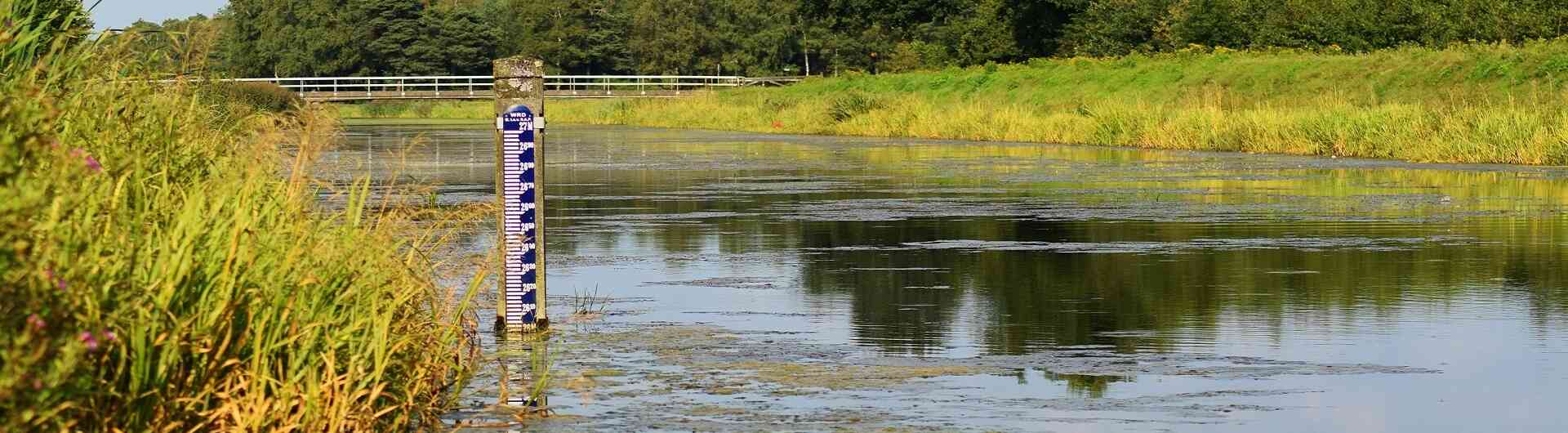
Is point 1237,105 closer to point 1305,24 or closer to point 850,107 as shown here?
point 850,107

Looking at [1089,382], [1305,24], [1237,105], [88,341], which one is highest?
[1305,24]

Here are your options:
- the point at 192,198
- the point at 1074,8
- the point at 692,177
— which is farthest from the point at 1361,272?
the point at 1074,8

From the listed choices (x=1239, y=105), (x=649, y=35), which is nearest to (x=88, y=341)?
(x=1239, y=105)

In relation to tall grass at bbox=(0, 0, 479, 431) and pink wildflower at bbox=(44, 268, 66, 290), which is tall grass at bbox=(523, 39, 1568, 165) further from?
pink wildflower at bbox=(44, 268, 66, 290)

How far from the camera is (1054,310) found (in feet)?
44.6

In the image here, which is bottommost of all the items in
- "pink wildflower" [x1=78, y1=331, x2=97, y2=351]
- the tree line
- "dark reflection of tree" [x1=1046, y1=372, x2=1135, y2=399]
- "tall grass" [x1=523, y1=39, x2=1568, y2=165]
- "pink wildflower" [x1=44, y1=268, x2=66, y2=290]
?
"dark reflection of tree" [x1=1046, y1=372, x2=1135, y2=399]

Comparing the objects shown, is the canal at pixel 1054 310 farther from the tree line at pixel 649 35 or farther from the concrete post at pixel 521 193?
the tree line at pixel 649 35

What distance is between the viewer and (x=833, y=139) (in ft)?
186

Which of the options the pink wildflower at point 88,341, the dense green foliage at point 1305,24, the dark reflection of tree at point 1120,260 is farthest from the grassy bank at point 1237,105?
the pink wildflower at point 88,341

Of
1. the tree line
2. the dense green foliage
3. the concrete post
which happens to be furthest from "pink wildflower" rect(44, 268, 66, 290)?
the tree line

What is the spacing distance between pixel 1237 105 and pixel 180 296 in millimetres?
46751

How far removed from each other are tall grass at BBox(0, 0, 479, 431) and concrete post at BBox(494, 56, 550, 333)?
6.14ft

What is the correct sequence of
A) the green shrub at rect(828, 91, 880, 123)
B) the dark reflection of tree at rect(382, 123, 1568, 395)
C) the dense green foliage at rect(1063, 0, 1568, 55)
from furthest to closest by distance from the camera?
the green shrub at rect(828, 91, 880, 123) → the dense green foliage at rect(1063, 0, 1568, 55) → the dark reflection of tree at rect(382, 123, 1568, 395)

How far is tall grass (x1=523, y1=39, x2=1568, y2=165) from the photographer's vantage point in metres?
37.2
